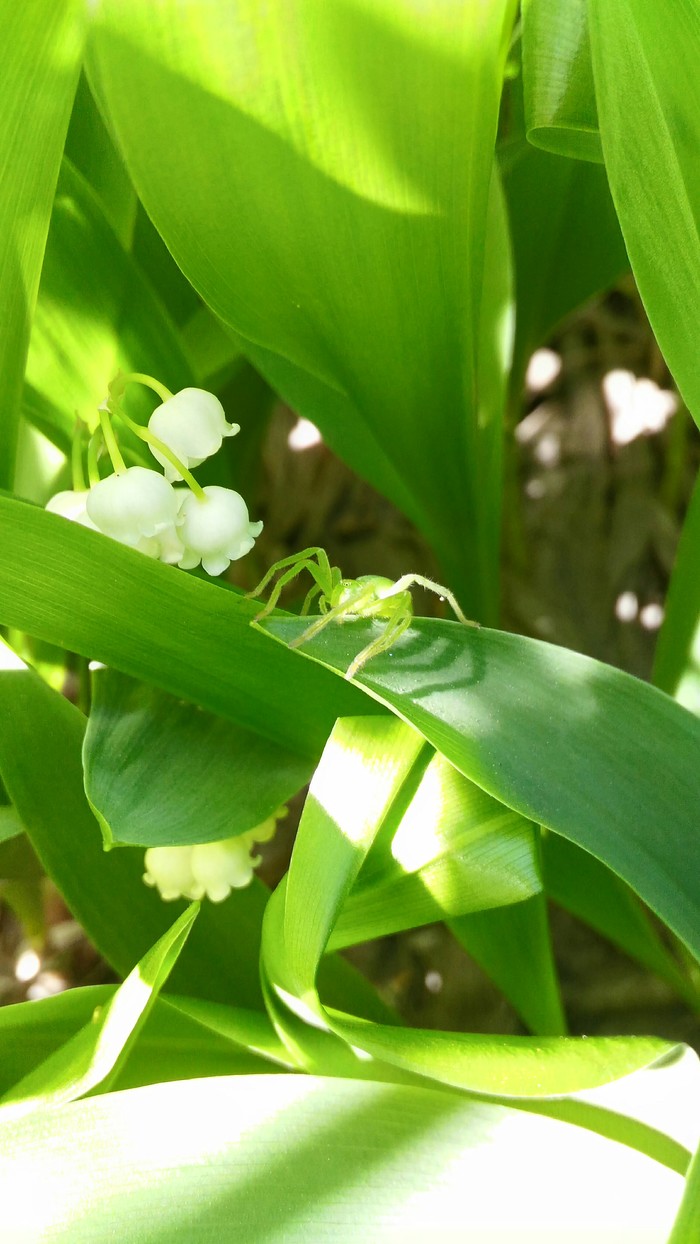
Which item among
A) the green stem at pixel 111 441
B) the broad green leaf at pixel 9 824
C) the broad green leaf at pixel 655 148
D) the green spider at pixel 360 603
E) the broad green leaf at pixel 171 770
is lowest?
the broad green leaf at pixel 9 824

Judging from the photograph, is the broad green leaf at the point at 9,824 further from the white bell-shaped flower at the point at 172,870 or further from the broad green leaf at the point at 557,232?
the broad green leaf at the point at 557,232

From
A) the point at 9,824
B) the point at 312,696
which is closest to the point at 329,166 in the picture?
the point at 312,696

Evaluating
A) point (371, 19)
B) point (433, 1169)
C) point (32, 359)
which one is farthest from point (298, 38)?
point (433, 1169)

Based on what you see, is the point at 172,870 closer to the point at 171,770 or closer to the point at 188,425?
the point at 171,770

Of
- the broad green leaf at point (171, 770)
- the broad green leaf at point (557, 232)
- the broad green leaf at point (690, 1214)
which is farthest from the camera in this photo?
the broad green leaf at point (557, 232)

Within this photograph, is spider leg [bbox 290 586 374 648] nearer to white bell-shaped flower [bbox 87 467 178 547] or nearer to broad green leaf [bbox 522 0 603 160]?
white bell-shaped flower [bbox 87 467 178 547]

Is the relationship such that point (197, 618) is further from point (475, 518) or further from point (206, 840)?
point (475, 518)

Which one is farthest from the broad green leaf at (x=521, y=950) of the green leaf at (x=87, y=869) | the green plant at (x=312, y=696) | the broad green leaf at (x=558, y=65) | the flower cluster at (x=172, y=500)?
the broad green leaf at (x=558, y=65)
